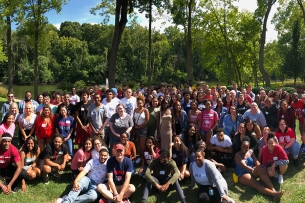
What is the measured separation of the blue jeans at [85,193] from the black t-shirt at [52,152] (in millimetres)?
978

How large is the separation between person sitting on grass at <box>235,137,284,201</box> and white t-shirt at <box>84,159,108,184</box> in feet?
9.35

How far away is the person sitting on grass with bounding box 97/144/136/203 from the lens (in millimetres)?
4984

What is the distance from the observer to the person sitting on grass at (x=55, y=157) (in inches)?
223

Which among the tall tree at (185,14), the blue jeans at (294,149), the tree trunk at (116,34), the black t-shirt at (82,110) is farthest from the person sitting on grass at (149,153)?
the tall tree at (185,14)

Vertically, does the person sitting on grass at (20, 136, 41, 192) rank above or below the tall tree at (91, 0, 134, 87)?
below

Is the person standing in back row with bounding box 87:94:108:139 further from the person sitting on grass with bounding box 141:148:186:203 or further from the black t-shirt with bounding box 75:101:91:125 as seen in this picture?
the person sitting on grass with bounding box 141:148:186:203

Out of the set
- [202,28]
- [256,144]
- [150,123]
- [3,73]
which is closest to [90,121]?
[150,123]

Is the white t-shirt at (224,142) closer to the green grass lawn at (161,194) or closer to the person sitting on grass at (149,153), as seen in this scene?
the green grass lawn at (161,194)

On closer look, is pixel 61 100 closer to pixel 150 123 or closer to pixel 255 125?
pixel 150 123

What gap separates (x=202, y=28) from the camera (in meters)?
25.5

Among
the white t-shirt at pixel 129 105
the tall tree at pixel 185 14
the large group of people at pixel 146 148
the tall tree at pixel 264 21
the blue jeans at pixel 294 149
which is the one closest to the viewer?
the large group of people at pixel 146 148

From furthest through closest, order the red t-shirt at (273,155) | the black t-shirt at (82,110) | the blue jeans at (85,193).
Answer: the black t-shirt at (82,110)
the red t-shirt at (273,155)
the blue jeans at (85,193)

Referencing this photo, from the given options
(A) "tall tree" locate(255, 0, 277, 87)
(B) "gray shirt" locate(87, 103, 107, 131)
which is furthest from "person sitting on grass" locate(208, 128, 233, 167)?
(A) "tall tree" locate(255, 0, 277, 87)

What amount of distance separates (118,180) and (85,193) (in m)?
0.67
